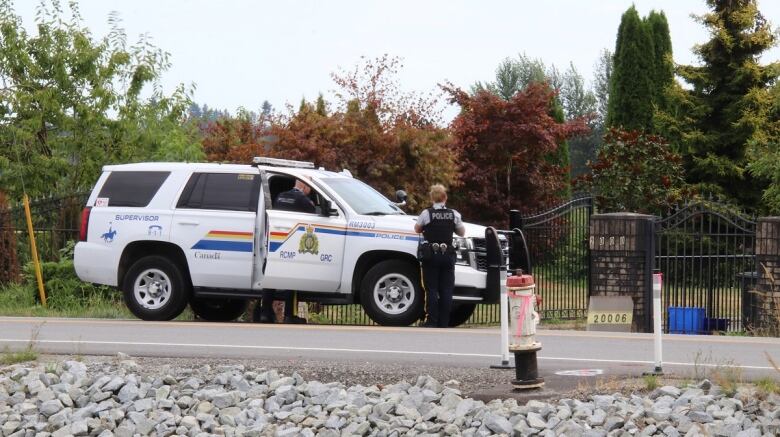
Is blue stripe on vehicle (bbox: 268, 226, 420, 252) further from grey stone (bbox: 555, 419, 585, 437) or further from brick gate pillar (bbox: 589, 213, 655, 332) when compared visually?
grey stone (bbox: 555, 419, 585, 437)

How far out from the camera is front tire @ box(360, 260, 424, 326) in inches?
597

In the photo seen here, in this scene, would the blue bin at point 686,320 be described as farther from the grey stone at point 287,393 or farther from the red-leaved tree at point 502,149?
the red-leaved tree at point 502,149

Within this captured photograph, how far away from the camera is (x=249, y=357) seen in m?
11.9

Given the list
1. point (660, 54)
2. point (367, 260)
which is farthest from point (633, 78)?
point (367, 260)

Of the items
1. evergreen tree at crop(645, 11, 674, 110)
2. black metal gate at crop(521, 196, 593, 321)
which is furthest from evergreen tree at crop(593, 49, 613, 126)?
black metal gate at crop(521, 196, 593, 321)

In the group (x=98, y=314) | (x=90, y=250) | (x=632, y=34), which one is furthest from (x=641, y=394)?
(x=632, y=34)

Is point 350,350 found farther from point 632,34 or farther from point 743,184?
point 632,34

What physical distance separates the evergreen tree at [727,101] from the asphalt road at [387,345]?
2045 centimetres

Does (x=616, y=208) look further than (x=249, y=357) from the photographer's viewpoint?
Yes

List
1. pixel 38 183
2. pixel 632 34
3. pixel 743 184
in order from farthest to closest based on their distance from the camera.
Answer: pixel 632 34, pixel 743 184, pixel 38 183

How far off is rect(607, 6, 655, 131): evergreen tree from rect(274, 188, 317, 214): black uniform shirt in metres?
26.4

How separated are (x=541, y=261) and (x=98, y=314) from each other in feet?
25.6

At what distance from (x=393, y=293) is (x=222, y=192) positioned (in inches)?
104

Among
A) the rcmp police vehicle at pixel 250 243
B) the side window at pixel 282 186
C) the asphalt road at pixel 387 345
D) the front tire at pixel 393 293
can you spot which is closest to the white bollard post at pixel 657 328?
the asphalt road at pixel 387 345
